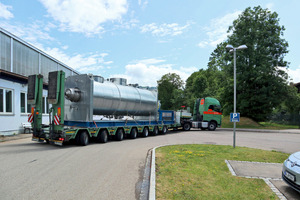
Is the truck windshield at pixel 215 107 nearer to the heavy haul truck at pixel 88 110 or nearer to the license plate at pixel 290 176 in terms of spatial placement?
the heavy haul truck at pixel 88 110

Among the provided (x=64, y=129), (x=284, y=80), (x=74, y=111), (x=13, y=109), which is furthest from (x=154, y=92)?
(x=284, y=80)

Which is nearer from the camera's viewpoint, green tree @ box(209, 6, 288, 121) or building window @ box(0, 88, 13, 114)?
building window @ box(0, 88, 13, 114)

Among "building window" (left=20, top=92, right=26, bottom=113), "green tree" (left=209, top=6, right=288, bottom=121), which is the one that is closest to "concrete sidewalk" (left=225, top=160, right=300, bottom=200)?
"building window" (left=20, top=92, right=26, bottom=113)

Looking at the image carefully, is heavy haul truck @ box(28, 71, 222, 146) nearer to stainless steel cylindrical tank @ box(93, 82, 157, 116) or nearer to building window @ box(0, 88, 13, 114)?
stainless steel cylindrical tank @ box(93, 82, 157, 116)

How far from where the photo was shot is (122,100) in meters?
14.7

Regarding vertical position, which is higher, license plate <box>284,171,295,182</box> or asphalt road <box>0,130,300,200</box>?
license plate <box>284,171,295,182</box>

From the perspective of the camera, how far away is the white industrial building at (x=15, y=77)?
1470cm

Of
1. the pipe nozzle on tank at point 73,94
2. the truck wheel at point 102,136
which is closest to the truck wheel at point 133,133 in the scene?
the truck wheel at point 102,136

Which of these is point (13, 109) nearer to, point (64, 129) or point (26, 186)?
point (64, 129)

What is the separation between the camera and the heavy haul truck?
36.3 feet

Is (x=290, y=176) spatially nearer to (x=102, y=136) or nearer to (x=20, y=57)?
(x=102, y=136)

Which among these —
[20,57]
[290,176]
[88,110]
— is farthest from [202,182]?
[20,57]

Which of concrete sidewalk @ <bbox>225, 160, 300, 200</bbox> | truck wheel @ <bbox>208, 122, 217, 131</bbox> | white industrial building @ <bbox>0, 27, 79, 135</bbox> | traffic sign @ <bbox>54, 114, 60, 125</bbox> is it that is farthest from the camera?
truck wheel @ <bbox>208, 122, 217, 131</bbox>

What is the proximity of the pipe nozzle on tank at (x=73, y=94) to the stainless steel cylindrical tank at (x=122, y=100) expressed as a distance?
3.16 ft
